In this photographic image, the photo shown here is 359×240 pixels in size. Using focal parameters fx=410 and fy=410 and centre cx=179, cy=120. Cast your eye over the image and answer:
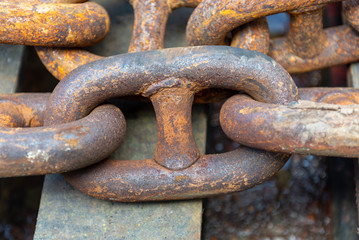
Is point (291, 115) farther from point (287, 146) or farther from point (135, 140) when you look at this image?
point (135, 140)

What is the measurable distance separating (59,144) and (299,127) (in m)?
0.61

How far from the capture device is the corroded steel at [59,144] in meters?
1.05

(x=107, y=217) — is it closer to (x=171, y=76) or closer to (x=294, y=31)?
(x=171, y=76)

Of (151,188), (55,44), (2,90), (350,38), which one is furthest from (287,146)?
(2,90)

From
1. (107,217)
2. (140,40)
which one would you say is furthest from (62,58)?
(107,217)

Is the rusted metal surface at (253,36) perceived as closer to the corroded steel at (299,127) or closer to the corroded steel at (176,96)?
the corroded steel at (176,96)

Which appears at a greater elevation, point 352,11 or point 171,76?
point 352,11

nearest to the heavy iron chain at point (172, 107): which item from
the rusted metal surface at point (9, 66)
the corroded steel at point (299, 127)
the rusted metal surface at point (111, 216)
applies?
the corroded steel at point (299, 127)

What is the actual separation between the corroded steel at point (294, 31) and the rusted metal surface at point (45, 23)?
1.16ft

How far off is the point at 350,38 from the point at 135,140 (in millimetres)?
859

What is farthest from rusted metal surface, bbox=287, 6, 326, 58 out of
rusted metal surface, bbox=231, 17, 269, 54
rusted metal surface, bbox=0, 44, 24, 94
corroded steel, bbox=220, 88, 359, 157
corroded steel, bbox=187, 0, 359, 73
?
rusted metal surface, bbox=0, 44, 24, 94

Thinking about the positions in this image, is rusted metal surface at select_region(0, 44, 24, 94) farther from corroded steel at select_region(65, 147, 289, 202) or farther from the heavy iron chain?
corroded steel at select_region(65, 147, 289, 202)

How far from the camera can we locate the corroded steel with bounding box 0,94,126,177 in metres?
1.05

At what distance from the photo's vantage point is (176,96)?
123cm
